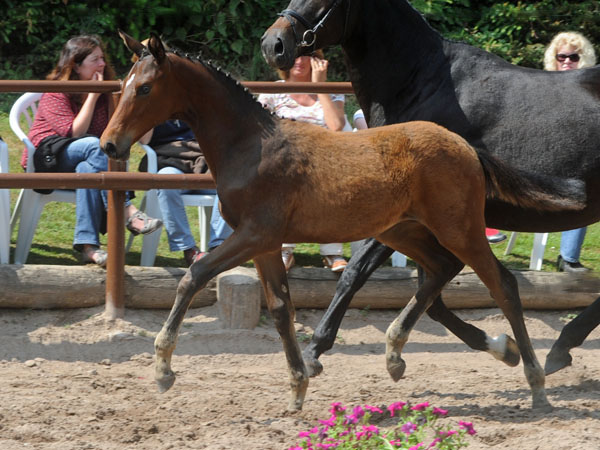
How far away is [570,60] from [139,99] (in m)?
3.45

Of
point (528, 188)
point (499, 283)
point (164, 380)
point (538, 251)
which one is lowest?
point (164, 380)

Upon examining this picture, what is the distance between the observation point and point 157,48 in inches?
167

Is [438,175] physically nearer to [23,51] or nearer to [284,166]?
[284,166]

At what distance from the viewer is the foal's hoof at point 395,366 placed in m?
5.03

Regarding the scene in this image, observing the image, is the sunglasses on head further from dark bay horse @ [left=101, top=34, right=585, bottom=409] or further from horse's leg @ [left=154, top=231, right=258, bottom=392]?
horse's leg @ [left=154, top=231, right=258, bottom=392]

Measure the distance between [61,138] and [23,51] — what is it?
4.63 m

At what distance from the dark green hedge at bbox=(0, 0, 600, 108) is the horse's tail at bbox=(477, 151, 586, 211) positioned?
19.5 ft

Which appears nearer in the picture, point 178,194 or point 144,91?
point 144,91

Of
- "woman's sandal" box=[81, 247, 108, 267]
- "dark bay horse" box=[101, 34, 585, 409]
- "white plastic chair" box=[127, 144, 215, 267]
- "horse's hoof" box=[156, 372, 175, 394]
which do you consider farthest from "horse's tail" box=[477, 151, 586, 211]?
"woman's sandal" box=[81, 247, 108, 267]

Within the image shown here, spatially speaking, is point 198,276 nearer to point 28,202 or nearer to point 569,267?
point 28,202

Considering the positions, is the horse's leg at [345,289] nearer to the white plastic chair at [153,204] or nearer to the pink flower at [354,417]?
the pink flower at [354,417]

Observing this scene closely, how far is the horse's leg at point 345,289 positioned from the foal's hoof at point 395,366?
13.6 inches

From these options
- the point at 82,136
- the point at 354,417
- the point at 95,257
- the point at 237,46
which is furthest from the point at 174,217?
the point at 237,46

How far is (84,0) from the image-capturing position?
10508 millimetres
